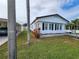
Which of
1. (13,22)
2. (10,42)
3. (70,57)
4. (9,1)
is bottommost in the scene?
(70,57)

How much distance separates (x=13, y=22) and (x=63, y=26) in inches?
1115

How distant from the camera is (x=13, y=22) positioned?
2.37 m

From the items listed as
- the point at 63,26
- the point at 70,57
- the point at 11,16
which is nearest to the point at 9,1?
the point at 11,16

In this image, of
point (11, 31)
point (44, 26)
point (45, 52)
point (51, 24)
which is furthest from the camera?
point (51, 24)

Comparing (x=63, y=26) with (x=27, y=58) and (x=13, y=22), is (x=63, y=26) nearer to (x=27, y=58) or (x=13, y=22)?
(x=27, y=58)

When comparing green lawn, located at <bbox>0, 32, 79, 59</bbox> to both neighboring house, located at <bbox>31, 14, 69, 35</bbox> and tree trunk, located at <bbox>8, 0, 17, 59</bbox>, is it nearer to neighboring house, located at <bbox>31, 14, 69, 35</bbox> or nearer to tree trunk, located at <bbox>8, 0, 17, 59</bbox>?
tree trunk, located at <bbox>8, 0, 17, 59</bbox>

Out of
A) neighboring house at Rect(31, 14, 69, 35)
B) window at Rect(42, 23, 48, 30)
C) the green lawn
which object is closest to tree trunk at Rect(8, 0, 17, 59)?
the green lawn

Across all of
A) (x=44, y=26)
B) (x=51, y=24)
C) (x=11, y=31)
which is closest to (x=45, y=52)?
(x=11, y=31)

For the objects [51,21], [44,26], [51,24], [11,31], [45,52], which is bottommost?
[45,52]

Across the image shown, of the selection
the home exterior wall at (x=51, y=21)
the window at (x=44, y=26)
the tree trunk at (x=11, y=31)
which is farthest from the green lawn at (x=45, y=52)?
the window at (x=44, y=26)

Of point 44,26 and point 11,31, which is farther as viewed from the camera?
point 44,26

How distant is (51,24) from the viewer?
27000 mm

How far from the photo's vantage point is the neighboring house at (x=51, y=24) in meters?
25.1

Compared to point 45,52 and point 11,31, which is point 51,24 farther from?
point 11,31
